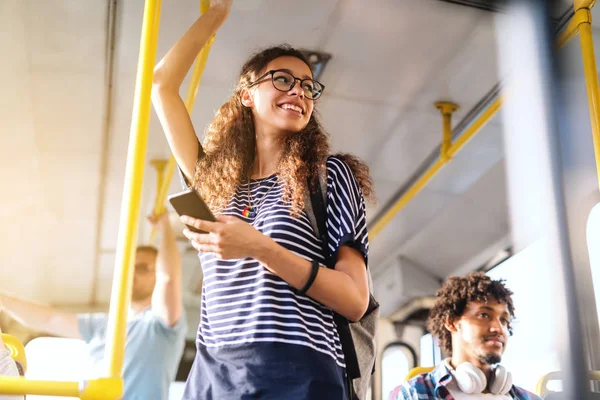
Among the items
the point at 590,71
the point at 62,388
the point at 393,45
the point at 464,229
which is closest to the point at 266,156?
the point at 62,388

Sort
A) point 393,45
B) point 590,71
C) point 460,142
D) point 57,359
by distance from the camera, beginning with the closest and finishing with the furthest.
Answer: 1. point 590,71
2. point 393,45
3. point 460,142
4. point 57,359

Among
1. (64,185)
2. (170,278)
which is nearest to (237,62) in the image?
(170,278)

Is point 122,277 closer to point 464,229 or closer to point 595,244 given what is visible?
point 595,244

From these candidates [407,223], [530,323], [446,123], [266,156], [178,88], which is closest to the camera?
[266,156]

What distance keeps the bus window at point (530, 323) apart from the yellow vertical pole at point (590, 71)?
2392mm

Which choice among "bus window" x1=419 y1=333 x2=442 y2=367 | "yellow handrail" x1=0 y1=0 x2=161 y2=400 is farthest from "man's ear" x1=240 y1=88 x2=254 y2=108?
"bus window" x1=419 y1=333 x2=442 y2=367

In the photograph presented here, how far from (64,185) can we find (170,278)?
9.13 feet

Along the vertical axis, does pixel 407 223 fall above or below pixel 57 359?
above

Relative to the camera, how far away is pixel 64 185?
5.64 m

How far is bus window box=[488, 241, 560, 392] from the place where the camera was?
482 centimetres

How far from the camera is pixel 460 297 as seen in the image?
11.4ft

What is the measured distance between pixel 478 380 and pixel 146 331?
1.49 metres

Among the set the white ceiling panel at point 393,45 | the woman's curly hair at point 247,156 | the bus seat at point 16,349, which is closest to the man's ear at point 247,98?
the woman's curly hair at point 247,156

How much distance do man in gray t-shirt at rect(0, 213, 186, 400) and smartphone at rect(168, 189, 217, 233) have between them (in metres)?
1.90
